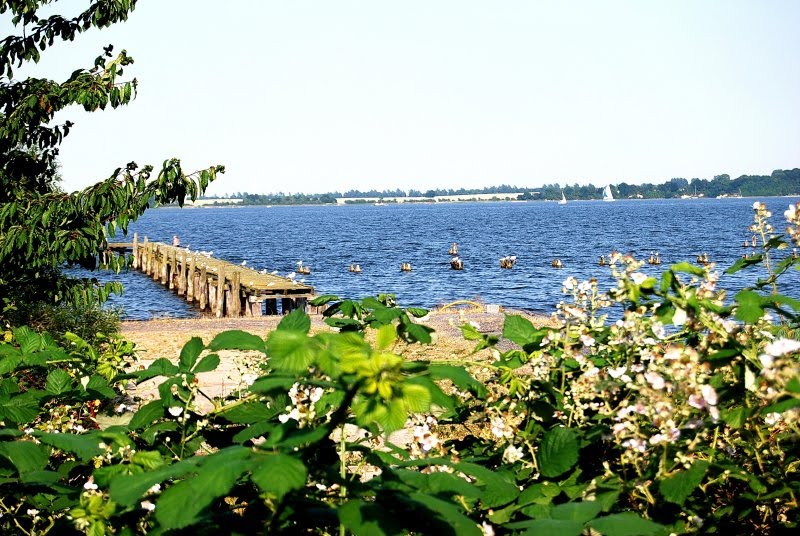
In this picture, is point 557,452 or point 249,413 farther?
point 249,413

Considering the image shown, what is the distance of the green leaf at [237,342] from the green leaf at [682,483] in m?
1.15

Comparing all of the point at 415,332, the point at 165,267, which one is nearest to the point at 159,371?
the point at 415,332

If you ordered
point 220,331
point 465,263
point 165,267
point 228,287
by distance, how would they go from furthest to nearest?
point 465,263 → point 165,267 → point 228,287 → point 220,331

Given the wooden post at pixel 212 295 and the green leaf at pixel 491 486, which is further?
the wooden post at pixel 212 295

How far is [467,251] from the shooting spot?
69.9m

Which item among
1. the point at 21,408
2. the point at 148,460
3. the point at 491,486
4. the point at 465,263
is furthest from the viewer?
the point at 465,263

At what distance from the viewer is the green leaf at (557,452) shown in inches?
92.5

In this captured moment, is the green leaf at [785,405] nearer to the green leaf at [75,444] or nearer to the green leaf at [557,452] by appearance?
the green leaf at [557,452]

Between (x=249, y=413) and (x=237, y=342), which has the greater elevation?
(x=237, y=342)

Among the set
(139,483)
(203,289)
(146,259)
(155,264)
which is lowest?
(203,289)

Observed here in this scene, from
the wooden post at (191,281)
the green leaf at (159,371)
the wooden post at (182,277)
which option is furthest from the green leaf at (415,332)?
the wooden post at (182,277)

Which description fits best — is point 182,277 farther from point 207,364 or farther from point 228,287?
point 207,364

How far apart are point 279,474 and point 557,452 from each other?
1.19 metres

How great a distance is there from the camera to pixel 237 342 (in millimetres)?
2326
